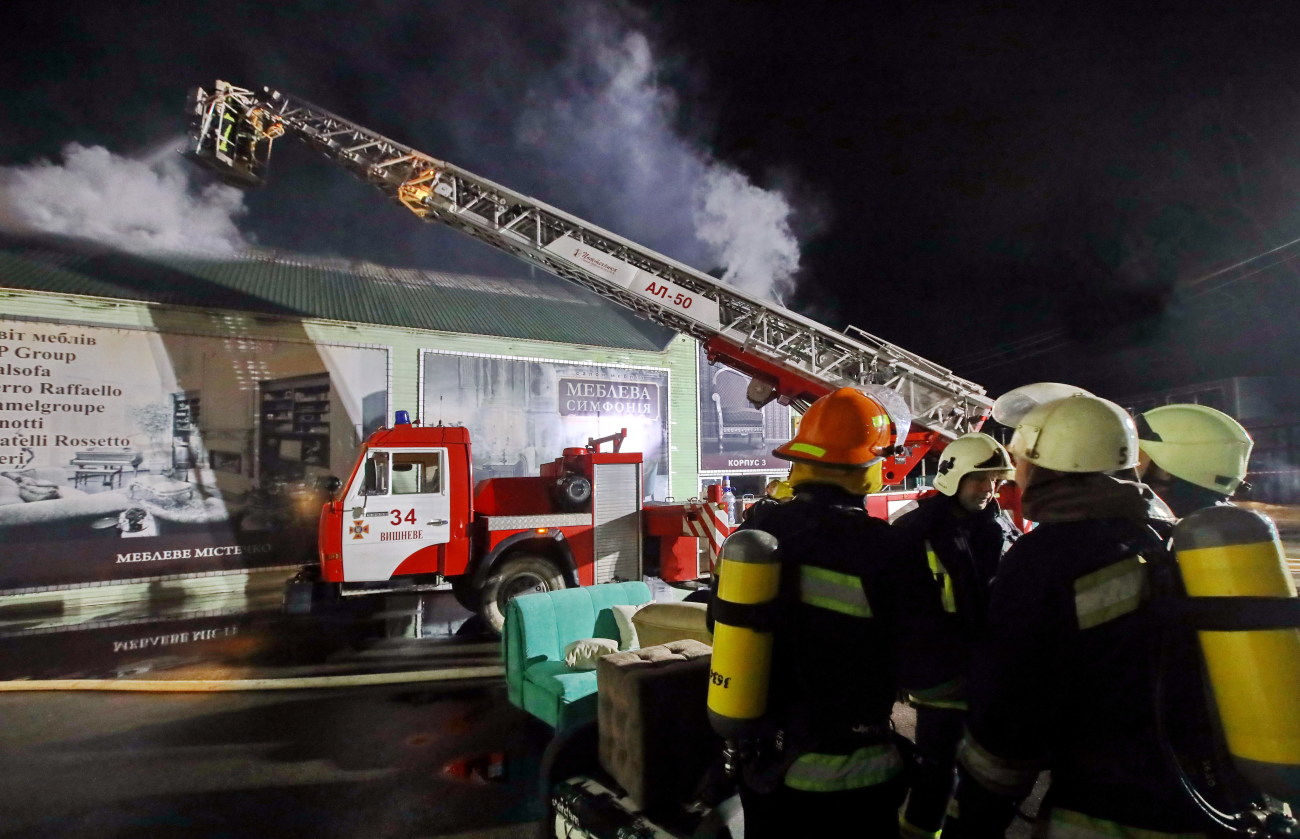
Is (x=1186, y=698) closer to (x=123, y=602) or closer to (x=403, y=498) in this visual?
(x=403, y=498)

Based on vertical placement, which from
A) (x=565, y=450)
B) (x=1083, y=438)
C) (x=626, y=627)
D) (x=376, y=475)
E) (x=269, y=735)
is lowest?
(x=269, y=735)

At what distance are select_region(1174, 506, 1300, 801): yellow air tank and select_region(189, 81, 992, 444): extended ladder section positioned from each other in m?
6.62

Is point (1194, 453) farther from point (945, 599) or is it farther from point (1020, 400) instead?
point (945, 599)

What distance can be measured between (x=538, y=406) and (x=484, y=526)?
6063 mm

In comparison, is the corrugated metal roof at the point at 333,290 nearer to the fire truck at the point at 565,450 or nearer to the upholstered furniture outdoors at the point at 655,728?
the fire truck at the point at 565,450

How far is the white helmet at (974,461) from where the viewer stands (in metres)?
3.42

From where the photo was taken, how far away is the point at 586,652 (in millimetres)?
→ 4156

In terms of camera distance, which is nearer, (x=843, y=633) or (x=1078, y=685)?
(x=1078, y=685)

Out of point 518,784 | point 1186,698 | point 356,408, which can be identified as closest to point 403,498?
point 518,784

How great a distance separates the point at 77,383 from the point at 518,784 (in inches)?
395

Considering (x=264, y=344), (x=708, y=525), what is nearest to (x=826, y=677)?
(x=708, y=525)

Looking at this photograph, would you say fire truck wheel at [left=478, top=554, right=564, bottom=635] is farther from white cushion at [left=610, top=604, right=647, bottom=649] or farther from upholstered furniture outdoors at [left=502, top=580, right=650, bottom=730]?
white cushion at [left=610, top=604, right=647, bottom=649]

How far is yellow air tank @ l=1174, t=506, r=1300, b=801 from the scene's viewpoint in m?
1.17

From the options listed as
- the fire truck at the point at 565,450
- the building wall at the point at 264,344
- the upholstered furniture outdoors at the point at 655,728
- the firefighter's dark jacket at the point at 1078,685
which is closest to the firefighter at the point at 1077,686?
the firefighter's dark jacket at the point at 1078,685
